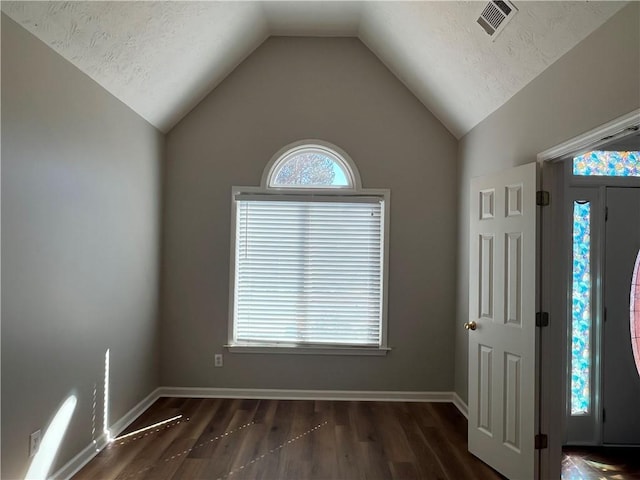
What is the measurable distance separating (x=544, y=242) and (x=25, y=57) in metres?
3.13

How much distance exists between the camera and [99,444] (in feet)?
9.71

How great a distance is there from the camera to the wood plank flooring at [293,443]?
272 centimetres

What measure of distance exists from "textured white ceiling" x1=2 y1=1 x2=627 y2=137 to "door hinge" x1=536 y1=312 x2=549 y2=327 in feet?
5.03

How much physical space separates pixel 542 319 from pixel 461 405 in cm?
165

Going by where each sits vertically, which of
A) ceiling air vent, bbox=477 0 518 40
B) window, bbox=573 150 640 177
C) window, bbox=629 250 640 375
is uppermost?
ceiling air vent, bbox=477 0 518 40

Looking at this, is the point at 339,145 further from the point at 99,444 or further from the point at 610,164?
the point at 99,444

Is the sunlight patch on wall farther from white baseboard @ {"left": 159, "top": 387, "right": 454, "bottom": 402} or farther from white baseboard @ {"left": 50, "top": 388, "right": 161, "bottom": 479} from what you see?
white baseboard @ {"left": 159, "top": 387, "right": 454, "bottom": 402}

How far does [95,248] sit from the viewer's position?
2.87 meters

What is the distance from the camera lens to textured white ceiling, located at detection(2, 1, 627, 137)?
223 centimetres

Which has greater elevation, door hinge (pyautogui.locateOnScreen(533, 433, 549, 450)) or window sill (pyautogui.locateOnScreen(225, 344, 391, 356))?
window sill (pyautogui.locateOnScreen(225, 344, 391, 356))

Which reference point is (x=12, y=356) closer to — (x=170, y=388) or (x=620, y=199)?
(x=170, y=388)

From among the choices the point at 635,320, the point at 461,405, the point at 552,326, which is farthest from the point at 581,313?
the point at 461,405

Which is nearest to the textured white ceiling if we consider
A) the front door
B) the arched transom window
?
the arched transom window

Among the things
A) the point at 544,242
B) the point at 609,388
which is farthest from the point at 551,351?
the point at 609,388
